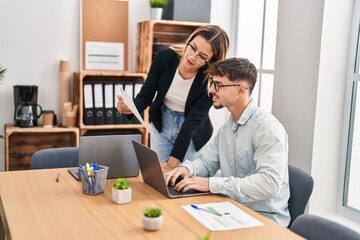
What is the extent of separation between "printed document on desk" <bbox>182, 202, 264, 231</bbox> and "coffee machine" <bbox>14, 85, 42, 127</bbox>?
228 centimetres

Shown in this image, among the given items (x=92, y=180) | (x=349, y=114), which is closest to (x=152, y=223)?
(x=92, y=180)

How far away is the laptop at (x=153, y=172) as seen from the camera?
1794 millimetres

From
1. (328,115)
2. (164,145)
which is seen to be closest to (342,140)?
(328,115)

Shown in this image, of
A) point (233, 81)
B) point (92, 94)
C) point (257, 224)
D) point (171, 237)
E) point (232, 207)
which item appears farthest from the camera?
point (92, 94)

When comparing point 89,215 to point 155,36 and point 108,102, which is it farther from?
point 155,36

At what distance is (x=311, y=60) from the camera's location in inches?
106

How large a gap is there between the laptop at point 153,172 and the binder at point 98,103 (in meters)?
1.79

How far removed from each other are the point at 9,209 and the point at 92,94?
2156mm

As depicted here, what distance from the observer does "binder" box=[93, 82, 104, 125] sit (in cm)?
369

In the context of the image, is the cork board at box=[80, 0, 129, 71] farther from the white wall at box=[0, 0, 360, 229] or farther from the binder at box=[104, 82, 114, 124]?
the white wall at box=[0, 0, 360, 229]

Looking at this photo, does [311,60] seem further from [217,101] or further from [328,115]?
[217,101]

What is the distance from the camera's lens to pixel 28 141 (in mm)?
3779

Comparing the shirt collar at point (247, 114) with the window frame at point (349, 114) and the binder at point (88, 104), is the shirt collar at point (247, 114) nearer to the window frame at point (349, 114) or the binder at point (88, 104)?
the window frame at point (349, 114)

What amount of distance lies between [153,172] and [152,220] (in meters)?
0.46
